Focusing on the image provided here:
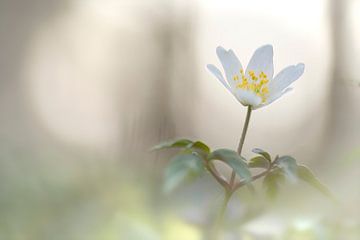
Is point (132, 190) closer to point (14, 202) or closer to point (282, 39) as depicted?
point (14, 202)

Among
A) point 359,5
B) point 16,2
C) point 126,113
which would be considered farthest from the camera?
point 16,2

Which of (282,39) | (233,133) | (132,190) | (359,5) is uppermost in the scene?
(132,190)

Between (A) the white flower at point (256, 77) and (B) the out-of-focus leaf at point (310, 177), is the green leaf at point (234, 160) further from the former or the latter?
(A) the white flower at point (256, 77)

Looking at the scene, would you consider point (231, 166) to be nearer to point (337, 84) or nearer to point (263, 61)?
point (263, 61)

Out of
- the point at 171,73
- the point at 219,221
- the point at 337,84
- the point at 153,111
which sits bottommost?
the point at 337,84

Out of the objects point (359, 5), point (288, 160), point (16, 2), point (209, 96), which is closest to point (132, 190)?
point (288, 160)

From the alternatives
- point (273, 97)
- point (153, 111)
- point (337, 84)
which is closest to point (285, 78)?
point (273, 97)
